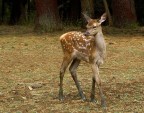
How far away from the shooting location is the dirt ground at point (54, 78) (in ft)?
23.2

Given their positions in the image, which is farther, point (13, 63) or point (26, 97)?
point (13, 63)

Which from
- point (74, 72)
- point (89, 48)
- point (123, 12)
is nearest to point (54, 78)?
point (74, 72)

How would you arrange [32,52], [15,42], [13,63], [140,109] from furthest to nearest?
[15,42]
[32,52]
[13,63]
[140,109]

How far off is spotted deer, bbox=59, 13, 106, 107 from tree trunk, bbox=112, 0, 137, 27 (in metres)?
10.5

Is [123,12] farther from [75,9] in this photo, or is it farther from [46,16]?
[75,9]

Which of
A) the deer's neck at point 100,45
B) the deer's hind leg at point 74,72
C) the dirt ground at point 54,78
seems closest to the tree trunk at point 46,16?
the dirt ground at point 54,78

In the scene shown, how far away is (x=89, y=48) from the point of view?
719cm

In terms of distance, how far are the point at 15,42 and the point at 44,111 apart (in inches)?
318

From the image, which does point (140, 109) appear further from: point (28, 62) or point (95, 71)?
point (28, 62)

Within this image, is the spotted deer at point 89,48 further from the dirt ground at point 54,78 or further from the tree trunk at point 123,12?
the tree trunk at point 123,12

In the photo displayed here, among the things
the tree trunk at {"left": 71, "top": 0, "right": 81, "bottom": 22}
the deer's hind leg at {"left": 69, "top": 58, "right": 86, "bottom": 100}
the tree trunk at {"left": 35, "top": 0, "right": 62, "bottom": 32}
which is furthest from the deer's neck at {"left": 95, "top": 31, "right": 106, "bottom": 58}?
the tree trunk at {"left": 71, "top": 0, "right": 81, "bottom": 22}

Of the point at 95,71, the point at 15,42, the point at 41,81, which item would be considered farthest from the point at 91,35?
the point at 15,42

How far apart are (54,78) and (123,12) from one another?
29.8 ft

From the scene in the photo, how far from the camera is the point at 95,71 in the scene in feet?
22.9
